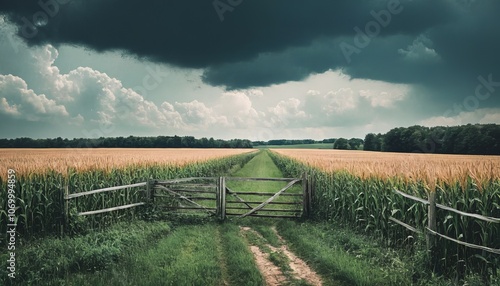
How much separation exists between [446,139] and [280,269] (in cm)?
7677

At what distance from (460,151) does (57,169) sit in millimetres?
74412

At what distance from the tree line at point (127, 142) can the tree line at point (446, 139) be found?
78118 mm

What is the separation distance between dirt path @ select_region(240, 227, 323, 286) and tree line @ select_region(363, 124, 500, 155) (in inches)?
2551

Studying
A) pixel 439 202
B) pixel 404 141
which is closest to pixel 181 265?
pixel 439 202

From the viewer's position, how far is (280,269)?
7848 mm

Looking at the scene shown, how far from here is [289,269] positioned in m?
7.80

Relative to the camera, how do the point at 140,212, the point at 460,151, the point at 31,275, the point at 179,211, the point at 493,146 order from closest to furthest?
the point at 31,275 → the point at 140,212 → the point at 179,211 → the point at 493,146 → the point at 460,151

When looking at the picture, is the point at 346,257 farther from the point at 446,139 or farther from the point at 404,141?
the point at 404,141

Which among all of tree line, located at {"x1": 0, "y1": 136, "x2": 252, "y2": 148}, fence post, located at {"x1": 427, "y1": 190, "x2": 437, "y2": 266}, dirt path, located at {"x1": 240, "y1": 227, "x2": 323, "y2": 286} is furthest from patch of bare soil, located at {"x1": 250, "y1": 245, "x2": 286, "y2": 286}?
tree line, located at {"x1": 0, "y1": 136, "x2": 252, "y2": 148}

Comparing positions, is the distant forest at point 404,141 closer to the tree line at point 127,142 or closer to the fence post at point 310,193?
the tree line at point 127,142

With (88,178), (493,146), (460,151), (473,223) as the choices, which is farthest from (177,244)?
(460,151)

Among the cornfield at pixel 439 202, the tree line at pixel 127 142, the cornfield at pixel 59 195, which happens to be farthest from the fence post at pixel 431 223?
the tree line at pixel 127 142

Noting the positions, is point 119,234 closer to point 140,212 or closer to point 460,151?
point 140,212

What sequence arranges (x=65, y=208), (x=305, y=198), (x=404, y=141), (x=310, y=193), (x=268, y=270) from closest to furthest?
(x=268, y=270), (x=65, y=208), (x=305, y=198), (x=310, y=193), (x=404, y=141)
